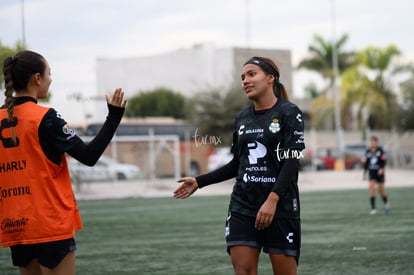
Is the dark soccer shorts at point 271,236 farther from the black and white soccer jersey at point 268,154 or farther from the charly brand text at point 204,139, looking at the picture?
the charly brand text at point 204,139

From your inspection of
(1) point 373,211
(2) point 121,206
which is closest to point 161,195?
(2) point 121,206

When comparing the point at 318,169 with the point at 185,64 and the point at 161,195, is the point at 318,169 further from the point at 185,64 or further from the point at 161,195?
the point at 185,64

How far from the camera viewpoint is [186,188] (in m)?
6.68

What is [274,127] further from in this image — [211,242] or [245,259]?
[211,242]

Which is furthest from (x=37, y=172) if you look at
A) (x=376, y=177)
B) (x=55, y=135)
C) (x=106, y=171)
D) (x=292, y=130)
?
(x=106, y=171)

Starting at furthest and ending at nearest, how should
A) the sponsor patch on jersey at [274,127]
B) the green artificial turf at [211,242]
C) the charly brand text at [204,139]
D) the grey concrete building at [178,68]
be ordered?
the grey concrete building at [178,68] → the green artificial turf at [211,242] → the charly brand text at [204,139] → the sponsor patch on jersey at [274,127]

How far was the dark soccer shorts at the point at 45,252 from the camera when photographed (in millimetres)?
5168

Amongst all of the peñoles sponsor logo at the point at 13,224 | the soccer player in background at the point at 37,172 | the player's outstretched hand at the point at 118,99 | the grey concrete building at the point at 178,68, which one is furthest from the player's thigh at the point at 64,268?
the grey concrete building at the point at 178,68

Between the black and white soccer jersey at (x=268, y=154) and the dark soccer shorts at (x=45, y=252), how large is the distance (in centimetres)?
153

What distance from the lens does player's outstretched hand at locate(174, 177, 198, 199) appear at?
21.7 ft

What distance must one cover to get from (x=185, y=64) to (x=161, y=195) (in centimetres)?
3715

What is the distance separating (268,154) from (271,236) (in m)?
0.59

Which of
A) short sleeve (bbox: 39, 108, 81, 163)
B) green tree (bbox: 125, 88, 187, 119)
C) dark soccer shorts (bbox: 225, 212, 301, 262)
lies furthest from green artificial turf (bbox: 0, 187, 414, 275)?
green tree (bbox: 125, 88, 187, 119)

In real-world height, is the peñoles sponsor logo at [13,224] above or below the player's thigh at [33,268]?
above
